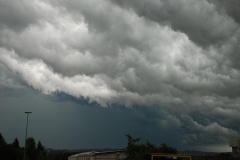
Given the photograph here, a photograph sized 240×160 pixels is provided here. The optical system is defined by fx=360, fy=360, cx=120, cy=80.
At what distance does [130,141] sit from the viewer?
7544 cm

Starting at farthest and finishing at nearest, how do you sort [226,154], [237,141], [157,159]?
[237,141] → [226,154] → [157,159]

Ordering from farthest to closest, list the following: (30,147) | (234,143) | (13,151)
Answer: (30,147), (13,151), (234,143)

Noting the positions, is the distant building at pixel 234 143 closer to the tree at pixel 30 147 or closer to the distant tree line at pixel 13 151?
the distant tree line at pixel 13 151

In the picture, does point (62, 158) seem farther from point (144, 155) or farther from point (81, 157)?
point (144, 155)

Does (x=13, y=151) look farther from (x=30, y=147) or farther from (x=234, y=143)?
(x=234, y=143)

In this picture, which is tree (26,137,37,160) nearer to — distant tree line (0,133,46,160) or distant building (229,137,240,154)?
distant tree line (0,133,46,160)

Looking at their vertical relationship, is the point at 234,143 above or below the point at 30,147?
below

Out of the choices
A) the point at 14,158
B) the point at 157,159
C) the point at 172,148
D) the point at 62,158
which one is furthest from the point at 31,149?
the point at 157,159

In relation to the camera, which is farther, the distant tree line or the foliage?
the distant tree line

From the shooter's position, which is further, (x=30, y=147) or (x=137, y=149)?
(x=30, y=147)

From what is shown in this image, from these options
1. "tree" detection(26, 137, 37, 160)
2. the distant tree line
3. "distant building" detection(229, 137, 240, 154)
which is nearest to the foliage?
"distant building" detection(229, 137, 240, 154)

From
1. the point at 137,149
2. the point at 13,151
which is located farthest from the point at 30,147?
the point at 137,149

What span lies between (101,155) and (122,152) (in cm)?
672

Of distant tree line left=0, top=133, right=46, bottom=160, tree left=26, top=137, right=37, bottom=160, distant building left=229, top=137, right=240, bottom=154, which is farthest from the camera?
tree left=26, top=137, right=37, bottom=160
